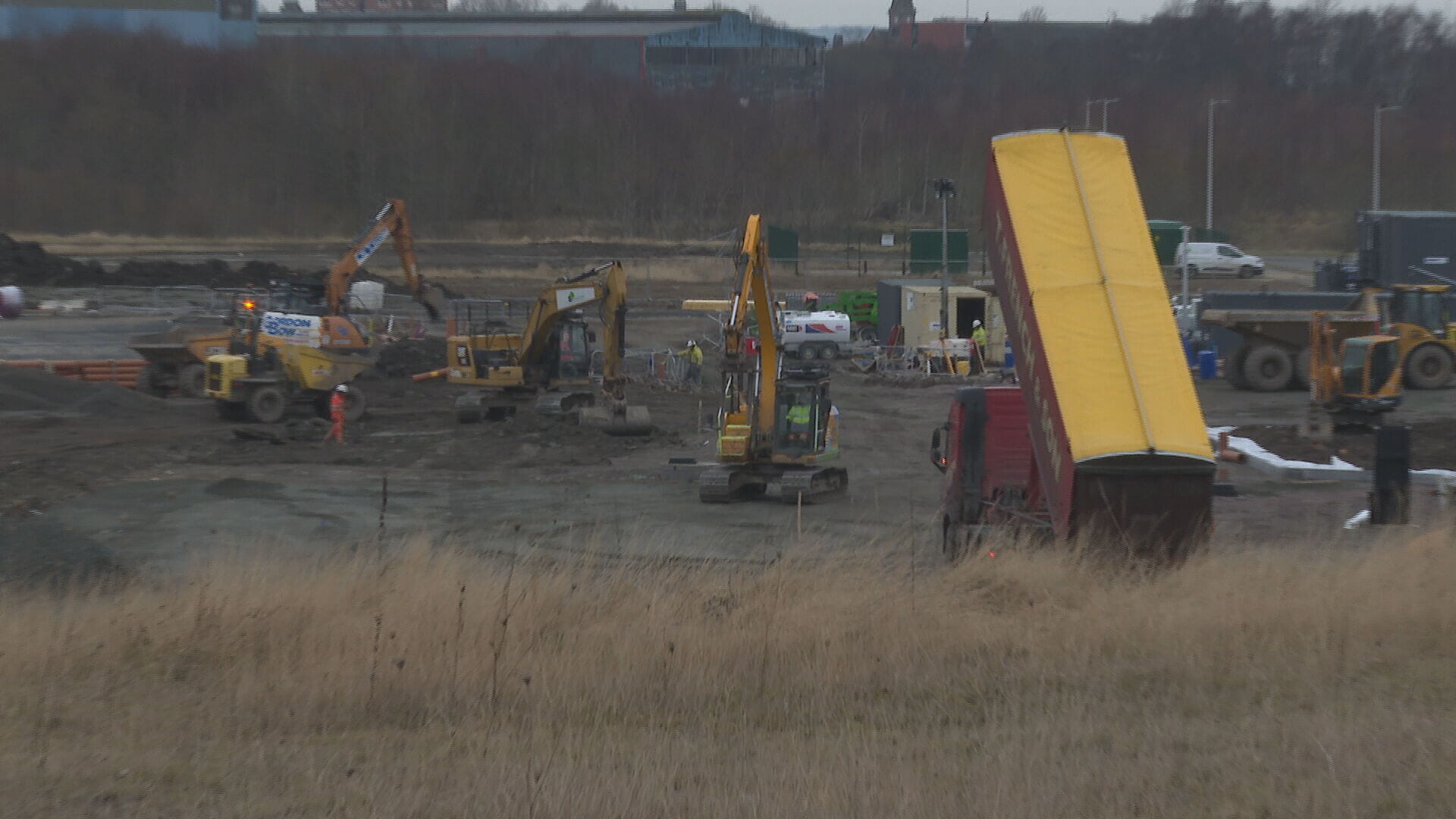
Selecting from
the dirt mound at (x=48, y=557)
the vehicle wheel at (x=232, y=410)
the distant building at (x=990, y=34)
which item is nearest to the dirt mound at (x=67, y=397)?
the vehicle wheel at (x=232, y=410)

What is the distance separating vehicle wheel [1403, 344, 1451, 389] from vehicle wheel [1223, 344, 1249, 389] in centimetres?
386

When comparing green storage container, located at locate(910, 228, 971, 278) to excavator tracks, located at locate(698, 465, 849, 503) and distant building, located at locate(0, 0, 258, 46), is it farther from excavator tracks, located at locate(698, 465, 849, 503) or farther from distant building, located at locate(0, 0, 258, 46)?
distant building, located at locate(0, 0, 258, 46)

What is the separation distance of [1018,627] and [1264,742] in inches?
99.7

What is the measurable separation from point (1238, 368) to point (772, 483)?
62.8ft

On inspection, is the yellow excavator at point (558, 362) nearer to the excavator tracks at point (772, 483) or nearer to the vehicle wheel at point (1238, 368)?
the excavator tracks at point (772, 483)

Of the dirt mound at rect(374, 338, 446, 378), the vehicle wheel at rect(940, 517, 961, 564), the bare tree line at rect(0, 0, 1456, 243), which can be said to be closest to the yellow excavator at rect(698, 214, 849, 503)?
the vehicle wheel at rect(940, 517, 961, 564)

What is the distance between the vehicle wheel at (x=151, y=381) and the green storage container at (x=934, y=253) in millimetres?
42962

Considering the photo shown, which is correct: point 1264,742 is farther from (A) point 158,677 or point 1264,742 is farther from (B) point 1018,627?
(A) point 158,677

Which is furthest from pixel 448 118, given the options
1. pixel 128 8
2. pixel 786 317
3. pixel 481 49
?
pixel 786 317

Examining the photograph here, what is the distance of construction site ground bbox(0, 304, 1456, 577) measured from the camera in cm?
1767

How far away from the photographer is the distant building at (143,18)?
116 metres

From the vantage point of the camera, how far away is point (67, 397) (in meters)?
32.1

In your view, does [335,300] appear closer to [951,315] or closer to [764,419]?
[951,315]

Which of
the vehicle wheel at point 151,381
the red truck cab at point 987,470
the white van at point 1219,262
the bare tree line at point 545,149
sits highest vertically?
the bare tree line at point 545,149
